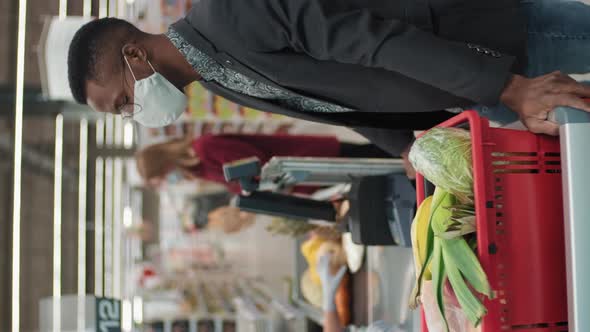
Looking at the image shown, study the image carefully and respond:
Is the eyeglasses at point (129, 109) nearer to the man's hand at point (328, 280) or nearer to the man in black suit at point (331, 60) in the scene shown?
the man in black suit at point (331, 60)

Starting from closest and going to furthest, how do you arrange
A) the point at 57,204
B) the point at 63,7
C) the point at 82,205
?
the point at 63,7 < the point at 57,204 < the point at 82,205

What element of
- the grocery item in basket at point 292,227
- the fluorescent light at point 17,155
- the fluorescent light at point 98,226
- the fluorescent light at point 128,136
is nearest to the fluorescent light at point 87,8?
the fluorescent light at point 17,155

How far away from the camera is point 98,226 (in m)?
5.41

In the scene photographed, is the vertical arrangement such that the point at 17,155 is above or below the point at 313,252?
above

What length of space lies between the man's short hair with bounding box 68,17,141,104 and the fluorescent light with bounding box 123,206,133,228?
548 centimetres

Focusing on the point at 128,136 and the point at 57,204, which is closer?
the point at 57,204

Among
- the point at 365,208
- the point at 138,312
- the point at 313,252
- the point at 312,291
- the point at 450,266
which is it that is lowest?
the point at 138,312

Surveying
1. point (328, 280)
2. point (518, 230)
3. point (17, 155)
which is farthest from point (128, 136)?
point (518, 230)

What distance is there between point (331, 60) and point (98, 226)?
439 cm

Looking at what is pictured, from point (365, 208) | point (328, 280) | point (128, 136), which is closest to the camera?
point (365, 208)

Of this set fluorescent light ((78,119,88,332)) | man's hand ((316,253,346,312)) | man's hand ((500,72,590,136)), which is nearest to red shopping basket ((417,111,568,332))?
man's hand ((500,72,590,136))

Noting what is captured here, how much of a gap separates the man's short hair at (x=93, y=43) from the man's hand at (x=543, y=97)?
1.07m

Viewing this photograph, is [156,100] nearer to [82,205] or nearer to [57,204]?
[57,204]

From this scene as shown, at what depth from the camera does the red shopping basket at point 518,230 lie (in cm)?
120
